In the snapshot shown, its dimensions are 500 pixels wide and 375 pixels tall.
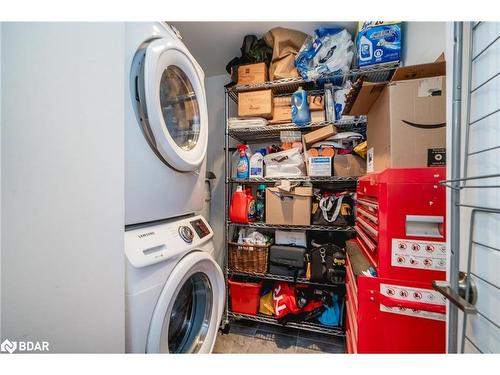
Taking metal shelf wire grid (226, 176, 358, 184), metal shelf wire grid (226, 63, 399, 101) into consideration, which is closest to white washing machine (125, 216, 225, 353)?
metal shelf wire grid (226, 176, 358, 184)

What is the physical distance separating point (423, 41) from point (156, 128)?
134 cm

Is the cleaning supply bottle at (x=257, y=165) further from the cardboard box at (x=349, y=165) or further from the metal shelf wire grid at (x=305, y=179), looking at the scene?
the cardboard box at (x=349, y=165)

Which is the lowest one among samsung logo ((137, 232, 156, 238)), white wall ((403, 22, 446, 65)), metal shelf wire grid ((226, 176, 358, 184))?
samsung logo ((137, 232, 156, 238))

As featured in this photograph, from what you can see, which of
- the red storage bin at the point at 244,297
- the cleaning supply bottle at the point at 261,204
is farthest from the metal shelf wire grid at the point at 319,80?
the red storage bin at the point at 244,297

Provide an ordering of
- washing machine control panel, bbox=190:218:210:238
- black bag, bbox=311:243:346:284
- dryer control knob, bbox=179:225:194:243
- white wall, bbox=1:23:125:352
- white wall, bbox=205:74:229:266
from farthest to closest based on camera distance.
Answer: white wall, bbox=205:74:229:266 < black bag, bbox=311:243:346:284 < washing machine control panel, bbox=190:218:210:238 < dryer control knob, bbox=179:225:194:243 < white wall, bbox=1:23:125:352

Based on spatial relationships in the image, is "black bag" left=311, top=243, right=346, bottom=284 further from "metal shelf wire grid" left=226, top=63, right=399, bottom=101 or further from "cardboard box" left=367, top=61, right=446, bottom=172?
"metal shelf wire grid" left=226, top=63, right=399, bottom=101

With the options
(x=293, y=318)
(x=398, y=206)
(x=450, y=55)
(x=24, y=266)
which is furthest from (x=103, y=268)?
(x=293, y=318)

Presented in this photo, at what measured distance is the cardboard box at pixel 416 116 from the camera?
71cm

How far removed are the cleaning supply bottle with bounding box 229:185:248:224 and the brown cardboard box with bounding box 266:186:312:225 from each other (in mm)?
169

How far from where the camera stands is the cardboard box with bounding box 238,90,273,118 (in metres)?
1.52

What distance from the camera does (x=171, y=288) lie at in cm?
72

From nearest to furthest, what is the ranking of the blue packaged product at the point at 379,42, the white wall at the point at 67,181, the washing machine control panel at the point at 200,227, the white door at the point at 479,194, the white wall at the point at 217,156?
the white door at the point at 479,194 → the white wall at the point at 67,181 → the washing machine control panel at the point at 200,227 → the blue packaged product at the point at 379,42 → the white wall at the point at 217,156

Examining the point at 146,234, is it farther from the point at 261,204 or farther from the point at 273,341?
the point at 273,341

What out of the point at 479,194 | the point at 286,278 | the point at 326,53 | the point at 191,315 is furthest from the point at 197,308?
the point at 326,53
